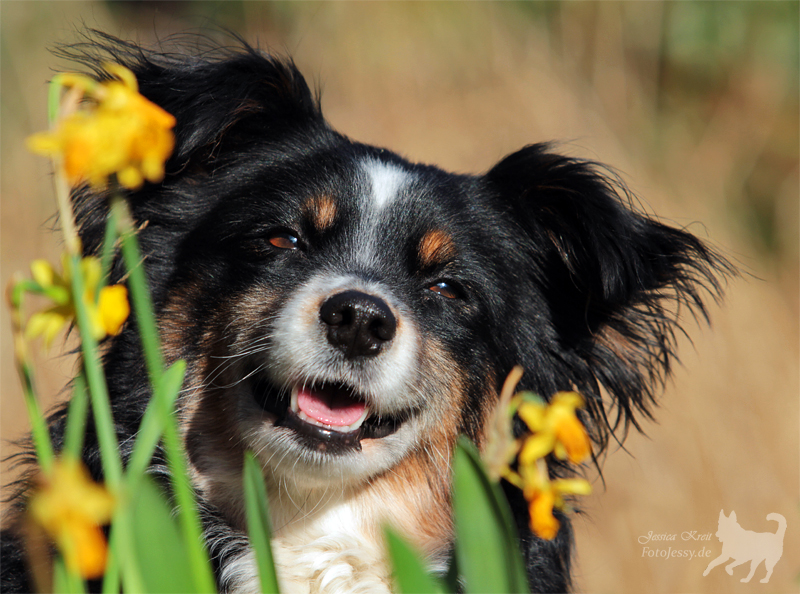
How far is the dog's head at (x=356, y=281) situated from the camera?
2248mm

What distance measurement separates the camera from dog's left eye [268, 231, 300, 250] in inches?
99.6

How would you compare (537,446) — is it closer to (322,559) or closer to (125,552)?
(125,552)

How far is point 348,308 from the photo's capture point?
7.00 ft

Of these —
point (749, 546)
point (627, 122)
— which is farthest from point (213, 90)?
point (627, 122)

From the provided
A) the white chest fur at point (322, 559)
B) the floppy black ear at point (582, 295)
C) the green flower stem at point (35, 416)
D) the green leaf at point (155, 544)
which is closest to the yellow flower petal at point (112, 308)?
the green flower stem at point (35, 416)

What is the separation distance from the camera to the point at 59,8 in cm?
655

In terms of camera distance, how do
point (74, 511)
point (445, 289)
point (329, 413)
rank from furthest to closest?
point (445, 289), point (329, 413), point (74, 511)

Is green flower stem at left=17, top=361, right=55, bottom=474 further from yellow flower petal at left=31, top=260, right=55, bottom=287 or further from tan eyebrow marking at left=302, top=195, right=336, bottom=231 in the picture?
tan eyebrow marking at left=302, top=195, right=336, bottom=231

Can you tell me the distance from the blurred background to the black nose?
14.1ft

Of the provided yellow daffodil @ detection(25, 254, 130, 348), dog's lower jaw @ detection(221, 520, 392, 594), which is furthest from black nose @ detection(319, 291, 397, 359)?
yellow daffodil @ detection(25, 254, 130, 348)

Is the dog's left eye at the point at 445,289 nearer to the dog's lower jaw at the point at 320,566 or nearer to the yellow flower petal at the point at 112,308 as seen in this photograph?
the dog's lower jaw at the point at 320,566

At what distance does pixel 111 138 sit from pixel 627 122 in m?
6.84

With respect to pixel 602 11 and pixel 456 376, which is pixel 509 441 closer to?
pixel 456 376

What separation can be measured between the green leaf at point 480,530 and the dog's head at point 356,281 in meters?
1.20
